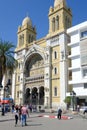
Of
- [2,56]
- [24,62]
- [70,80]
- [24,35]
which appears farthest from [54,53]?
[2,56]

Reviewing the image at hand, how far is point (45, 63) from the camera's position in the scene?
5728cm

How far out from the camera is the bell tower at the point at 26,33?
69.5 metres

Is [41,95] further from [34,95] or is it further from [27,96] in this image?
[27,96]

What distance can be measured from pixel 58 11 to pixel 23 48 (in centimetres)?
1597

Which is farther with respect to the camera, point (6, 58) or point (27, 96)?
point (27, 96)

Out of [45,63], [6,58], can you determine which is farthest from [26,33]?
[6,58]

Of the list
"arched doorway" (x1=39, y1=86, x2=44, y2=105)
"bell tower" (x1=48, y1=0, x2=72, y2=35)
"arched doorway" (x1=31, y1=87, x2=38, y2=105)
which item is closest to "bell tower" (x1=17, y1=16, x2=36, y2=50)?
"bell tower" (x1=48, y1=0, x2=72, y2=35)

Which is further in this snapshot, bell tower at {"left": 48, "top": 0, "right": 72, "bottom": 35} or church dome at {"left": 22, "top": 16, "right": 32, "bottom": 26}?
church dome at {"left": 22, "top": 16, "right": 32, "bottom": 26}

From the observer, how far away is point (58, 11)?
58.4m

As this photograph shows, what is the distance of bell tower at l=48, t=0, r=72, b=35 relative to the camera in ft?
185

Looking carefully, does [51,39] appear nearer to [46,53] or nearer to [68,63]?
[46,53]

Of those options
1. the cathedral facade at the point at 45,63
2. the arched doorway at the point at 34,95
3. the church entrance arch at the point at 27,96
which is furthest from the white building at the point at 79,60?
the church entrance arch at the point at 27,96

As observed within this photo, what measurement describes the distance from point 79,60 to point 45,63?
10.7 metres

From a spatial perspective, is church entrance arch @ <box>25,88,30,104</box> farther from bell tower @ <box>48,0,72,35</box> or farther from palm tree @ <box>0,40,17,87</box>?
palm tree @ <box>0,40,17,87</box>
